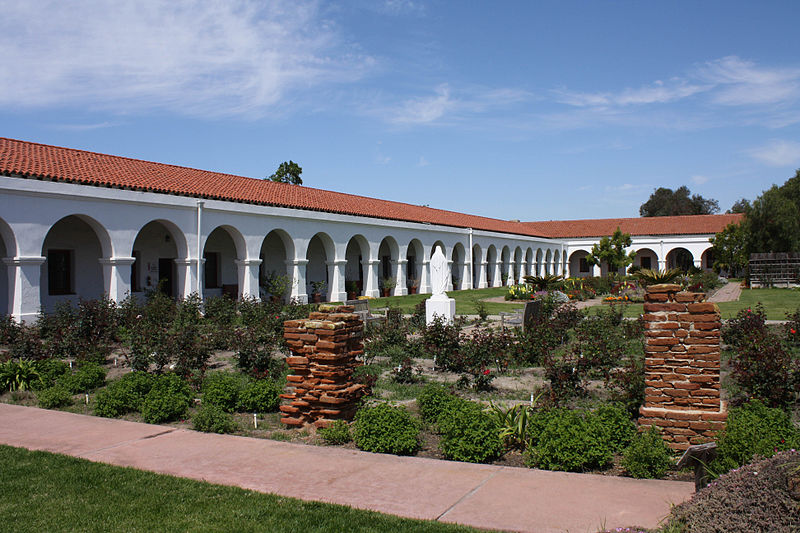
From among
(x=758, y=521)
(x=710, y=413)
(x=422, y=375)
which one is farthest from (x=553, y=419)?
(x=422, y=375)

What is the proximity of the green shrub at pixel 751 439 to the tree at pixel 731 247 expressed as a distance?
132ft

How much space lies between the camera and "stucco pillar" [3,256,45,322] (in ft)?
45.3

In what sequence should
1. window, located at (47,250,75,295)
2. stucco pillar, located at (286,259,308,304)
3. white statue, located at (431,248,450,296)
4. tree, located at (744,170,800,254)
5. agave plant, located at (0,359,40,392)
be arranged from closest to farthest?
1. agave plant, located at (0,359,40,392)
2. white statue, located at (431,248,450,296)
3. window, located at (47,250,75,295)
4. stucco pillar, located at (286,259,308,304)
5. tree, located at (744,170,800,254)

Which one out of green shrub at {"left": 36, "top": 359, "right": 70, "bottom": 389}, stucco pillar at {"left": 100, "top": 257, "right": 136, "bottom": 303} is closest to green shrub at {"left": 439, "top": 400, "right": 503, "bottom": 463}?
green shrub at {"left": 36, "top": 359, "right": 70, "bottom": 389}

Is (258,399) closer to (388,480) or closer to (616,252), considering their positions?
(388,480)

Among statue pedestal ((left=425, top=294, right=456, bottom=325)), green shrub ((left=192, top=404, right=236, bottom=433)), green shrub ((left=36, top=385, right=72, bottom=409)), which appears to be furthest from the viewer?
statue pedestal ((left=425, top=294, right=456, bottom=325))

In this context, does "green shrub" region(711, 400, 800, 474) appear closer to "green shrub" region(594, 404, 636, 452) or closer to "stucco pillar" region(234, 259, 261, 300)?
"green shrub" region(594, 404, 636, 452)

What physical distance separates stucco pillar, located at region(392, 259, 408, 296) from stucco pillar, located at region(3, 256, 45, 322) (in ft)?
52.0

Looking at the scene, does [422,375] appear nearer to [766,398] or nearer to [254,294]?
[766,398]

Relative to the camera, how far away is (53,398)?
7.45 m

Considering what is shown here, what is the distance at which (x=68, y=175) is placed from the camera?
15.3 m

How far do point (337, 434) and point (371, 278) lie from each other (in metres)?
20.1

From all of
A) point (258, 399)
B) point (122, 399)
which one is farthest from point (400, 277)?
point (122, 399)

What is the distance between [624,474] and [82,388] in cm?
728
